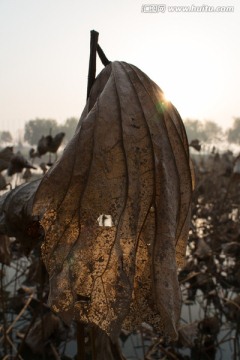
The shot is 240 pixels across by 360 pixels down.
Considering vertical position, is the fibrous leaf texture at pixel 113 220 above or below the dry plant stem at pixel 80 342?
above

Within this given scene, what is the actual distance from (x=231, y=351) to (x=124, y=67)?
231cm

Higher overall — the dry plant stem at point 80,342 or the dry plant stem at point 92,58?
the dry plant stem at point 92,58

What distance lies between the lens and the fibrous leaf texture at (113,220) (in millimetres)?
474

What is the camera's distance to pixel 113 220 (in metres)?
0.50

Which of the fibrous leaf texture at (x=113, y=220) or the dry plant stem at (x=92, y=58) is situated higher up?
the dry plant stem at (x=92, y=58)

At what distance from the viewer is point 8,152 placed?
52.3 inches

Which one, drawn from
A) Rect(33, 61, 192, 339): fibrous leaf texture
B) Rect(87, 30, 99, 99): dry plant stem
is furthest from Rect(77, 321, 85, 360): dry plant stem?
Rect(87, 30, 99, 99): dry plant stem

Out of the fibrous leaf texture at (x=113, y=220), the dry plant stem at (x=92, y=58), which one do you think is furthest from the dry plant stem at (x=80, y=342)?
the dry plant stem at (x=92, y=58)

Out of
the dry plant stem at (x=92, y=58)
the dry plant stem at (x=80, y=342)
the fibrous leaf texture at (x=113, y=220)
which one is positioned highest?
the dry plant stem at (x=92, y=58)

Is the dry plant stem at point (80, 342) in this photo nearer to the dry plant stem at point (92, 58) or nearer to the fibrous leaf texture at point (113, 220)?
the fibrous leaf texture at point (113, 220)

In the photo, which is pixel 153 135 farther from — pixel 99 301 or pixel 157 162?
pixel 99 301

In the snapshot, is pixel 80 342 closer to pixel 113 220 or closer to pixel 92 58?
pixel 113 220

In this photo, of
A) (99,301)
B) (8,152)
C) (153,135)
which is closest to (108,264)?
(99,301)

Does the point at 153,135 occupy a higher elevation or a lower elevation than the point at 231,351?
higher
